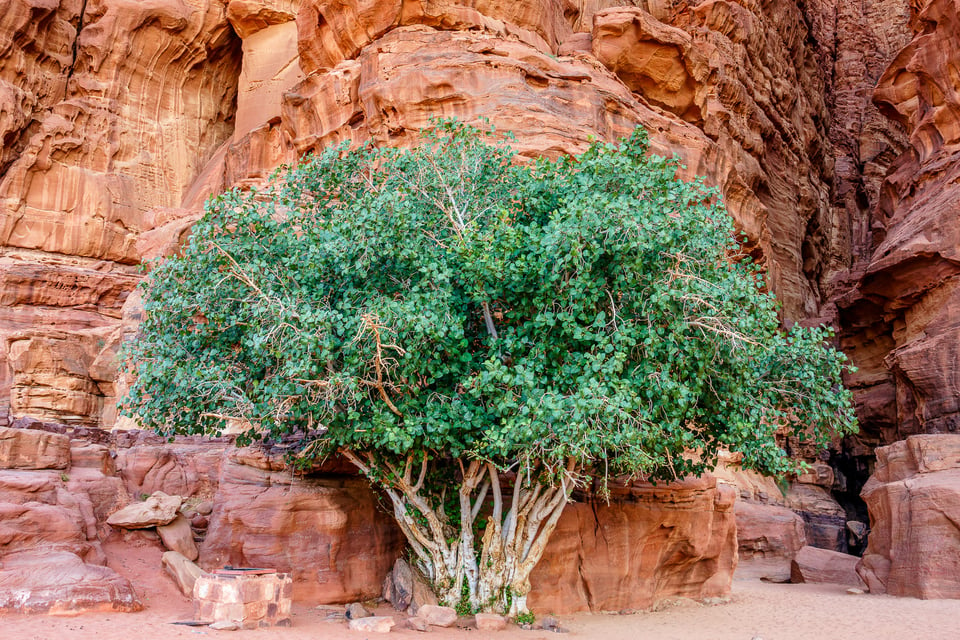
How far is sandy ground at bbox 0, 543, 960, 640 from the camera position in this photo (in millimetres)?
10492

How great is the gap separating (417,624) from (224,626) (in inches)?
115

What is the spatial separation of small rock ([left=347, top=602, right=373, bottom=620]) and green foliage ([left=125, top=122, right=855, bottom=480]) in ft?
8.70

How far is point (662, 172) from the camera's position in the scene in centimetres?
1364

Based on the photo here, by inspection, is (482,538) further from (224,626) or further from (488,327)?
(224,626)

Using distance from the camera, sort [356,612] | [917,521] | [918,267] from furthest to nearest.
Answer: [918,267] < [917,521] < [356,612]

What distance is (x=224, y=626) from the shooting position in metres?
10.7

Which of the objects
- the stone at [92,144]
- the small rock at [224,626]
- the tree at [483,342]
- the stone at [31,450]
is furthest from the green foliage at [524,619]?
the stone at [92,144]

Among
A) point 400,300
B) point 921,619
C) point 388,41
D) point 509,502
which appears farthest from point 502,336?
point 388,41

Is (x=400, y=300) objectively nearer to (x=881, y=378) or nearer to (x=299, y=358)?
(x=299, y=358)

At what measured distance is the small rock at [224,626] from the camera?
10680 millimetres

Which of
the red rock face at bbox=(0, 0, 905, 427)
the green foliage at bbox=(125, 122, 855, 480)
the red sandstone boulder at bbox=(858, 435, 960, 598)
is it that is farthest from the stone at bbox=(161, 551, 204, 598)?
the red sandstone boulder at bbox=(858, 435, 960, 598)

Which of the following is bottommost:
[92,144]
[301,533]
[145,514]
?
[301,533]

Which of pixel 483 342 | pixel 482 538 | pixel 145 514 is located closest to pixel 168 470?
pixel 145 514

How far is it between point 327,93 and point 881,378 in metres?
23.7
